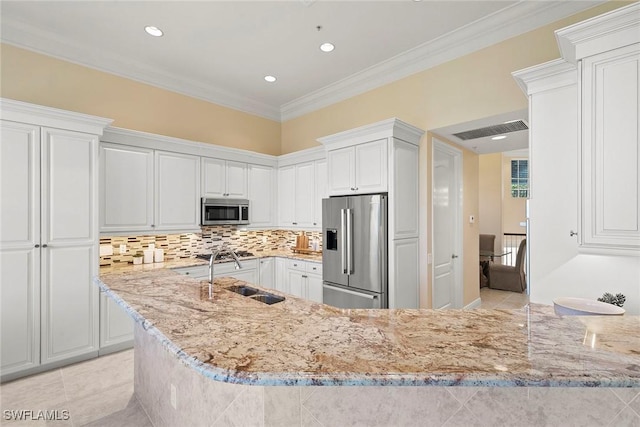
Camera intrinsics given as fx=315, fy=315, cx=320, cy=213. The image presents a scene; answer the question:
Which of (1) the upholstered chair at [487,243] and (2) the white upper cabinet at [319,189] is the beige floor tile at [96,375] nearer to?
(2) the white upper cabinet at [319,189]

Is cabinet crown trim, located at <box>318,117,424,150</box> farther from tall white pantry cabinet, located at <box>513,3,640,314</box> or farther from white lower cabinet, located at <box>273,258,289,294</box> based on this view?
white lower cabinet, located at <box>273,258,289,294</box>

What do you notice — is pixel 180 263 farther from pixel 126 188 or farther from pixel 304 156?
pixel 304 156

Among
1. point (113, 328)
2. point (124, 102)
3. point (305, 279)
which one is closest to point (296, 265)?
point (305, 279)

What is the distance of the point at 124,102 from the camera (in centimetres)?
397

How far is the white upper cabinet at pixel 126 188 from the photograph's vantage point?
3.52 metres

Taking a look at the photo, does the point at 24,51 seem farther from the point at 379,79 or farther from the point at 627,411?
the point at 627,411

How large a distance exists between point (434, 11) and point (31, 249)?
14.4 ft

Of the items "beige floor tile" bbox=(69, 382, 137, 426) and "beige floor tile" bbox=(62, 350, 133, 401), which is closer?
"beige floor tile" bbox=(69, 382, 137, 426)

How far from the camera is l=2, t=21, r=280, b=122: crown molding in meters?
3.25

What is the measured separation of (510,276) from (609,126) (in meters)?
5.03

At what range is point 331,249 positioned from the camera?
3914mm

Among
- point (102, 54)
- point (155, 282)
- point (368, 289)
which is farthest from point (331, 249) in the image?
point (102, 54)

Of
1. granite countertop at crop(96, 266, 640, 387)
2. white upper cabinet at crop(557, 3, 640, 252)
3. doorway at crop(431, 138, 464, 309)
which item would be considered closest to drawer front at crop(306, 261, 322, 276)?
doorway at crop(431, 138, 464, 309)

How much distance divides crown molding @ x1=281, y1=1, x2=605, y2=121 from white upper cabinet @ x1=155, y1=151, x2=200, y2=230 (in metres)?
2.23
